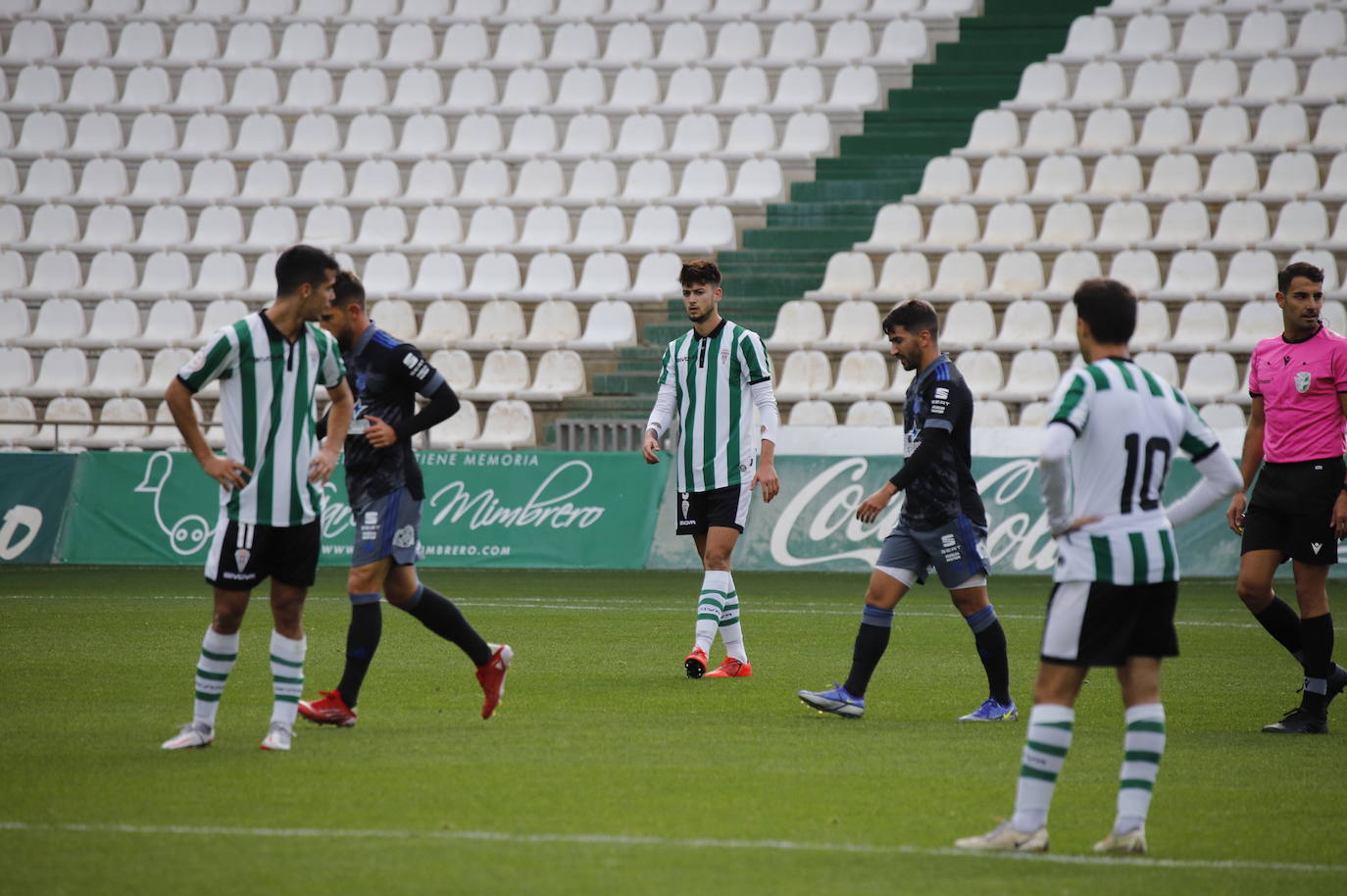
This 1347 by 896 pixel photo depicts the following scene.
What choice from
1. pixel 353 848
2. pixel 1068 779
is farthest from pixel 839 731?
pixel 353 848

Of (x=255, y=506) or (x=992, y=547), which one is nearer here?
(x=255, y=506)

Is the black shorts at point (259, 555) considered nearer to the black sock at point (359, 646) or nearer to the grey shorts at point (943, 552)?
the black sock at point (359, 646)

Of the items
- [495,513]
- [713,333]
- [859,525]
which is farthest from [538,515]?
[713,333]

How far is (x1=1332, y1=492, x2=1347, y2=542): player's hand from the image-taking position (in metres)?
7.66

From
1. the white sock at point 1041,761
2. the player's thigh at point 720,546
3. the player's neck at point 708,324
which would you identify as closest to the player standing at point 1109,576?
the white sock at point 1041,761

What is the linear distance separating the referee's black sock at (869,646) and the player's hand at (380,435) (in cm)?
232

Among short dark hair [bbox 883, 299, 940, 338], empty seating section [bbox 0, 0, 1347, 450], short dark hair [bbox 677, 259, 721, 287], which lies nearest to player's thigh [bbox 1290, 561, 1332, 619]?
short dark hair [bbox 883, 299, 940, 338]

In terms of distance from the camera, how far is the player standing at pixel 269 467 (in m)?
6.54

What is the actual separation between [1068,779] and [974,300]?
48.6 ft

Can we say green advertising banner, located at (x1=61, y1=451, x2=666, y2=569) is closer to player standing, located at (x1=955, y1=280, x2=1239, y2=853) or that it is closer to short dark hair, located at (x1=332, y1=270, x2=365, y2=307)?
short dark hair, located at (x1=332, y1=270, x2=365, y2=307)

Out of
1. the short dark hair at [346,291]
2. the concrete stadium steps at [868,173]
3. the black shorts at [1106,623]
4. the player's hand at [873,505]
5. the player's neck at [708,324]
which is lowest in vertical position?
the black shorts at [1106,623]

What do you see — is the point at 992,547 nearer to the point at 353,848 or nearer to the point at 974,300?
the point at 974,300

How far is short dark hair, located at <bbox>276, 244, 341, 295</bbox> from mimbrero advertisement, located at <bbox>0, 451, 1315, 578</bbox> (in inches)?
416

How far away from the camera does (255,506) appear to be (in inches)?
258
